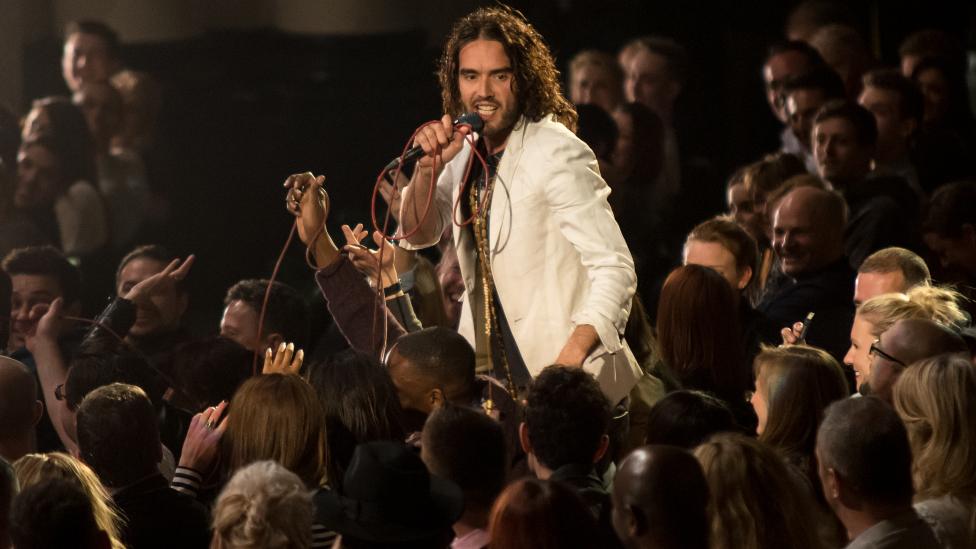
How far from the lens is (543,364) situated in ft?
14.5

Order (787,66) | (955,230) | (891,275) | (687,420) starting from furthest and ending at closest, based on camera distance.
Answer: (787,66), (955,230), (891,275), (687,420)

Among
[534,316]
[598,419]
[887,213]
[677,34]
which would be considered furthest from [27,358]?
[677,34]

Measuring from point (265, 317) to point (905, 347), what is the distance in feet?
7.53

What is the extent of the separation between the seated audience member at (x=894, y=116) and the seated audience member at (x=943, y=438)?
322cm

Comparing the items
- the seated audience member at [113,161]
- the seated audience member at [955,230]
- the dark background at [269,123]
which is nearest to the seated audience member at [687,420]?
the seated audience member at [955,230]

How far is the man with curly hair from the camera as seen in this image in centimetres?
431

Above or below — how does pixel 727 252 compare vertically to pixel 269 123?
A: below

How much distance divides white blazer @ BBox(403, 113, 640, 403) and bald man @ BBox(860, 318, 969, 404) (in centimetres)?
64

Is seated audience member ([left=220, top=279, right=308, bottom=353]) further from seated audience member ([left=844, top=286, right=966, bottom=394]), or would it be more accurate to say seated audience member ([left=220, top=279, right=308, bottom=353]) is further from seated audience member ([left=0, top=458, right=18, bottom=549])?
seated audience member ([left=0, top=458, right=18, bottom=549])

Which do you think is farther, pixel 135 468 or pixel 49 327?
pixel 49 327

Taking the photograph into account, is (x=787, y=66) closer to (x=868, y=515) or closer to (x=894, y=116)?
(x=894, y=116)

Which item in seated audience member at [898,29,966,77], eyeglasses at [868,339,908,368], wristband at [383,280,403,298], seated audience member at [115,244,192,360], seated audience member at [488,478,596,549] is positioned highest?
seated audience member at [898,29,966,77]

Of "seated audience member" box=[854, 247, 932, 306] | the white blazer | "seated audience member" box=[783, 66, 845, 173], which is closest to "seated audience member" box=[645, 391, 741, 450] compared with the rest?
the white blazer

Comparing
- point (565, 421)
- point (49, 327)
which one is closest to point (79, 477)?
point (565, 421)
